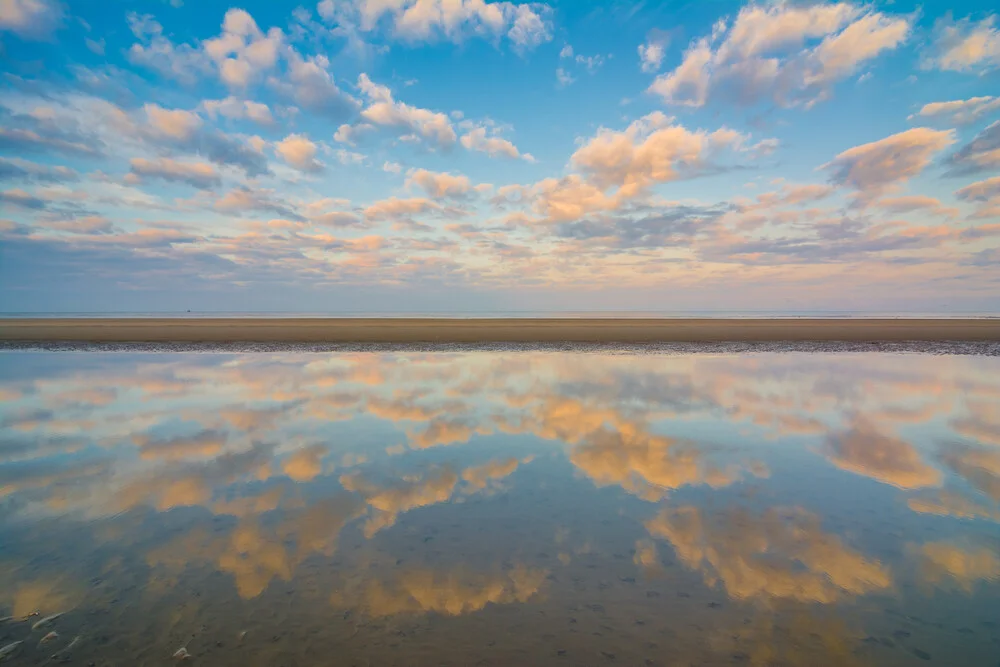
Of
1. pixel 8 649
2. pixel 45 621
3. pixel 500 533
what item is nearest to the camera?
pixel 8 649

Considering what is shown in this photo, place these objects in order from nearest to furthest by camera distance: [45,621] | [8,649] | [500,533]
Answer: [8,649]
[45,621]
[500,533]

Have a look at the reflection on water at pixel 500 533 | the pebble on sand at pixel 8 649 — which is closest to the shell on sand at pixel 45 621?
the reflection on water at pixel 500 533

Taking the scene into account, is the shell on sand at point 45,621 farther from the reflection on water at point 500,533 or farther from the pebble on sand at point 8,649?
the pebble on sand at point 8,649

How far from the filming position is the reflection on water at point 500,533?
15.4ft

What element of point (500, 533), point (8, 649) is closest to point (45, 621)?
point (8, 649)

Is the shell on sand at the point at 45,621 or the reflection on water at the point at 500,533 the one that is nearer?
the reflection on water at the point at 500,533

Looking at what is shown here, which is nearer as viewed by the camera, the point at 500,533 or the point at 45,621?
the point at 45,621

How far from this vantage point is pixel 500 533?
22.6 ft

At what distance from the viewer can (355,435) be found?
1231 centimetres

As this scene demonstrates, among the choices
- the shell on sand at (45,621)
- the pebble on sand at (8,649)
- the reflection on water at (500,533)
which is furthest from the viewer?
the shell on sand at (45,621)

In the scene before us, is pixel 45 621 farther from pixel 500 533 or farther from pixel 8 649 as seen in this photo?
pixel 500 533

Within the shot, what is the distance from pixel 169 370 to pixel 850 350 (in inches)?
1700

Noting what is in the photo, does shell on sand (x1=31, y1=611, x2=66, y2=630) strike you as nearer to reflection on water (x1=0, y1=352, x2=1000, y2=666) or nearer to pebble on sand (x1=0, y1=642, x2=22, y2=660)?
reflection on water (x1=0, y1=352, x2=1000, y2=666)

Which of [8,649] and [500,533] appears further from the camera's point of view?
[500,533]
